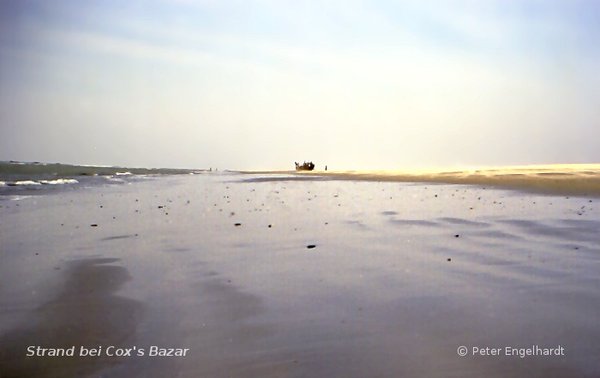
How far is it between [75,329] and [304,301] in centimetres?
206

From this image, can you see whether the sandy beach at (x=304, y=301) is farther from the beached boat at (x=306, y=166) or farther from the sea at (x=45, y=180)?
the beached boat at (x=306, y=166)

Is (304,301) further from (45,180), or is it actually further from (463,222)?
(45,180)

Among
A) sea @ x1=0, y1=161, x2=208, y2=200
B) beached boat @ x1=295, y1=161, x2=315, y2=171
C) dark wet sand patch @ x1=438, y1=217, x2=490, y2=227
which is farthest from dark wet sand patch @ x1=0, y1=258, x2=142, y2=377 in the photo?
beached boat @ x1=295, y1=161, x2=315, y2=171

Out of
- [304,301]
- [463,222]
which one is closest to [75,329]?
[304,301]

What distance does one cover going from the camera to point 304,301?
4715 millimetres

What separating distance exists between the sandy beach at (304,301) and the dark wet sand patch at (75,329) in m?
0.02

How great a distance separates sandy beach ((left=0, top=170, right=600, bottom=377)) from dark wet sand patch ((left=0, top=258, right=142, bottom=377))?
16 mm

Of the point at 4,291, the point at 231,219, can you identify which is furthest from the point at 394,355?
the point at 231,219

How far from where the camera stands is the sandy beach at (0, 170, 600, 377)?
10.9 feet

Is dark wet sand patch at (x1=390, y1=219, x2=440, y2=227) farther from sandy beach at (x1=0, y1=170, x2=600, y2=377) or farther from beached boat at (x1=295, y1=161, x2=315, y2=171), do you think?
beached boat at (x1=295, y1=161, x2=315, y2=171)

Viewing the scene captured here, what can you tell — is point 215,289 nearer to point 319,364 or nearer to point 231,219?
point 319,364

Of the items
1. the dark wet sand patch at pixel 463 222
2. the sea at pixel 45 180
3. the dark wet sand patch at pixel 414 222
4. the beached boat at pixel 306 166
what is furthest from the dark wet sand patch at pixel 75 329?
the beached boat at pixel 306 166

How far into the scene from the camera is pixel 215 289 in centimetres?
520

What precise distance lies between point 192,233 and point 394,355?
6643 mm
